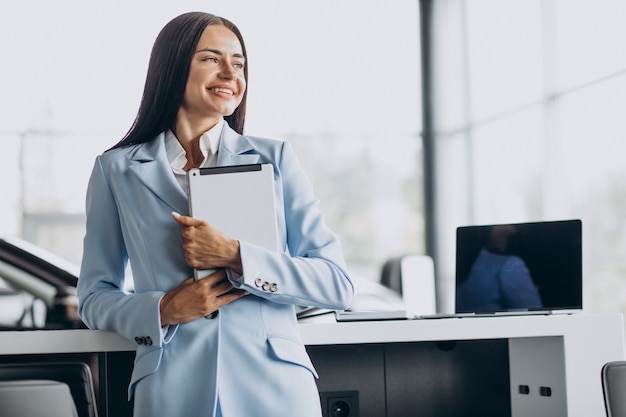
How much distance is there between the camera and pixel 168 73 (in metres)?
1.69

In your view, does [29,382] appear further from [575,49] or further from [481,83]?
[481,83]

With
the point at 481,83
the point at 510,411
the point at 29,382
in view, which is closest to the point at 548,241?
the point at 510,411

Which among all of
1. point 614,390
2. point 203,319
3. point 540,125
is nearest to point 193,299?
point 203,319

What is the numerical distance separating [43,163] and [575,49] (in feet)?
17.6

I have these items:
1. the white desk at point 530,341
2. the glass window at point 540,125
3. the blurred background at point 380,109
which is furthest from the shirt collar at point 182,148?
the blurred background at point 380,109

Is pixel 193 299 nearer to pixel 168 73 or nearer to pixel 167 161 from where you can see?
pixel 167 161

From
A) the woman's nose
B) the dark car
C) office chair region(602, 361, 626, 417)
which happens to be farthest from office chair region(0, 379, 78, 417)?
the dark car

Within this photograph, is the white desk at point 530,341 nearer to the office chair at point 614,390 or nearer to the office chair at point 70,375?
the office chair at point 70,375

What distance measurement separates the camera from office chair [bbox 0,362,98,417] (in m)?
1.80

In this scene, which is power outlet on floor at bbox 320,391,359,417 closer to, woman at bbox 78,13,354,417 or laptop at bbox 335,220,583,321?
laptop at bbox 335,220,583,321

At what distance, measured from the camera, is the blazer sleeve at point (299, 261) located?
153 cm

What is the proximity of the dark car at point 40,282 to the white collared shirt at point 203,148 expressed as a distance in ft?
4.78

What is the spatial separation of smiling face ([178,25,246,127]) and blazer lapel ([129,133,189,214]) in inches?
→ 5.0

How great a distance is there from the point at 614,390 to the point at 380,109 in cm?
815
